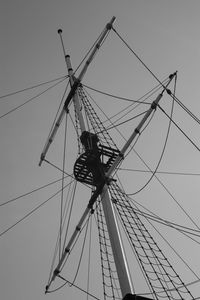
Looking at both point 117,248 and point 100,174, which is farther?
point 100,174

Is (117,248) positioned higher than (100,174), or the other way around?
(100,174)

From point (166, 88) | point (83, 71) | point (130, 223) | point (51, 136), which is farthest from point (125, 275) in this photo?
point (83, 71)

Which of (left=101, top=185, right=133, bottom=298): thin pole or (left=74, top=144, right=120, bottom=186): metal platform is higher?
(left=74, top=144, right=120, bottom=186): metal platform

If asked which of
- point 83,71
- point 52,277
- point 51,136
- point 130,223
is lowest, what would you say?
point 52,277

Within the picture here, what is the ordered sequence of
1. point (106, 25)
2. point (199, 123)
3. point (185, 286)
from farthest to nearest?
1. point (106, 25)
2. point (199, 123)
3. point (185, 286)

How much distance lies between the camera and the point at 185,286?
30.7 ft

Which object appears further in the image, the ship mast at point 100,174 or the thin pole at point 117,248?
the ship mast at point 100,174

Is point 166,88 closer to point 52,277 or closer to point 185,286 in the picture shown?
point 185,286

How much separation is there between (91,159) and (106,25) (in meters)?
5.10

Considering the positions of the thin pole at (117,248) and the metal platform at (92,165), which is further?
the metal platform at (92,165)

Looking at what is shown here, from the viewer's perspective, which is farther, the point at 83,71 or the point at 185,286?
the point at 83,71

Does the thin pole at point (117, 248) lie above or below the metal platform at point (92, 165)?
below

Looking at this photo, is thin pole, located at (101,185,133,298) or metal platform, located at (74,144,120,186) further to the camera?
metal platform, located at (74,144,120,186)

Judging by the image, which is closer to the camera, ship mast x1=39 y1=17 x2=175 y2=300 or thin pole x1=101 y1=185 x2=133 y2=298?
thin pole x1=101 y1=185 x2=133 y2=298
